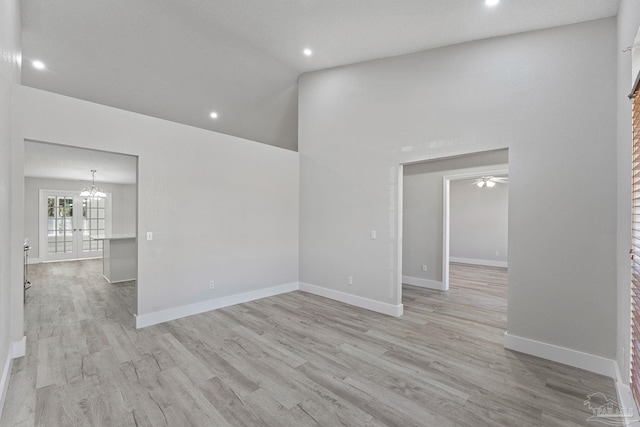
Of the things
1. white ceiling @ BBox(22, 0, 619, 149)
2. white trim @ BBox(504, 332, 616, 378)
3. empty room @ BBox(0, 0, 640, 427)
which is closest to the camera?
empty room @ BBox(0, 0, 640, 427)

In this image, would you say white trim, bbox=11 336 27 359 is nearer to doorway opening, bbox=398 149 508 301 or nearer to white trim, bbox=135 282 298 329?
white trim, bbox=135 282 298 329

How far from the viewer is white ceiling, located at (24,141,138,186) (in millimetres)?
4969

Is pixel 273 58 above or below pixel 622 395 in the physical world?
above

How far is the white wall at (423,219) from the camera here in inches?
219

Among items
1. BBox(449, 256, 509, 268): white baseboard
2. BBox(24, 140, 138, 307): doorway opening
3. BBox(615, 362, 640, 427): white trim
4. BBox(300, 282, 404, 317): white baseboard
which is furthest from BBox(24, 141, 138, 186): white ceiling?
BBox(449, 256, 509, 268): white baseboard

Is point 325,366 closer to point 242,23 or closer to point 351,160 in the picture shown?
point 351,160

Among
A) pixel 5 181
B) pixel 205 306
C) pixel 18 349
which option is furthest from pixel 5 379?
pixel 205 306

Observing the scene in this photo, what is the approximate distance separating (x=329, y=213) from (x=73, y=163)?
584cm

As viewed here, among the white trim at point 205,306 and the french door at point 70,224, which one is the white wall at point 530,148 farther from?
the french door at point 70,224

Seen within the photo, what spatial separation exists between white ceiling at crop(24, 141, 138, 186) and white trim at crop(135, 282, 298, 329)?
226 centimetres

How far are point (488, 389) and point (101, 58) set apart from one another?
6.00 metres

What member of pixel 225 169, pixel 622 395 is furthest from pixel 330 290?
pixel 622 395

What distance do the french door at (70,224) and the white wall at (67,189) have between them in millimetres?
108

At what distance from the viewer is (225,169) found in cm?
438
